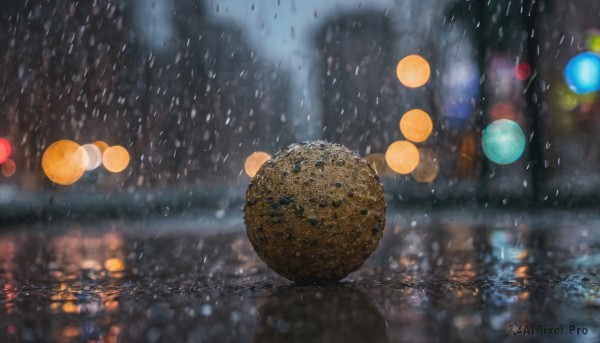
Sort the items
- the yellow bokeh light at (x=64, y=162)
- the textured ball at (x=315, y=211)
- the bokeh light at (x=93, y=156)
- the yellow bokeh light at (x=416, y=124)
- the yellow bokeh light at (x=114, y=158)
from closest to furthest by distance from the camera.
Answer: the textured ball at (x=315, y=211)
the yellow bokeh light at (x=64, y=162)
the yellow bokeh light at (x=416, y=124)
the bokeh light at (x=93, y=156)
the yellow bokeh light at (x=114, y=158)

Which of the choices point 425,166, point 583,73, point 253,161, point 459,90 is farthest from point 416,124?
point 253,161

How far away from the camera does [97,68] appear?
28.5 meters

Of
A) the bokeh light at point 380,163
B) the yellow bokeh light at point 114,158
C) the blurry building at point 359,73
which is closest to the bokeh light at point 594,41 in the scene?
the blurry building at point 359,73

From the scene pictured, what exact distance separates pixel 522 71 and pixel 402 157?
110ft

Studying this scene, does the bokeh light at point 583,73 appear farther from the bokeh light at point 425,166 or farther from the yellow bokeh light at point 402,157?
the yellow bokeh light at point 402,157

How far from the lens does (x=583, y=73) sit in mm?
19469

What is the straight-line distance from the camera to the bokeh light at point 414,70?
31.9 m

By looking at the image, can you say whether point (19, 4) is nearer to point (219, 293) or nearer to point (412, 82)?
point (412, 82)

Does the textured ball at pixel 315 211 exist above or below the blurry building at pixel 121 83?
below

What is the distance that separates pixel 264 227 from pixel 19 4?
23.8 metres

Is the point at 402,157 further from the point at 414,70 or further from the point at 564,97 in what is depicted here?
the point at 564,97

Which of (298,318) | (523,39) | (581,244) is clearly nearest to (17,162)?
(523,39)

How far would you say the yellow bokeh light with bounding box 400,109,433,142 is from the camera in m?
41.4

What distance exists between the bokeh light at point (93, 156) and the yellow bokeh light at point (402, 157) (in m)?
20.3
